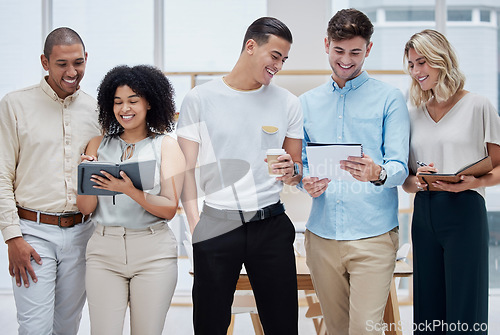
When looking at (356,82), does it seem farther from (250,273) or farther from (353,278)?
(250,273)

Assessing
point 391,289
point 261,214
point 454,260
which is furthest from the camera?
point 391,289

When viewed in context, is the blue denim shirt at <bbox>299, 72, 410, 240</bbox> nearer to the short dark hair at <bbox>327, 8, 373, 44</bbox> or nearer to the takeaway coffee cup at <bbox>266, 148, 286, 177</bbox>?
the short dark hair at <bbox>327, 8, 373, 44</bbox>

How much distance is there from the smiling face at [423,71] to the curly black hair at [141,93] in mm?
1143

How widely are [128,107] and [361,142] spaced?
103 cm

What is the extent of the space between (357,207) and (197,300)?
788 millimetres

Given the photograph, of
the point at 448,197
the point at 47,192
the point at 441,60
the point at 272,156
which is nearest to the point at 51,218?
the point at 47,192

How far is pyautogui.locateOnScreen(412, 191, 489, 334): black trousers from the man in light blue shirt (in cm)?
16

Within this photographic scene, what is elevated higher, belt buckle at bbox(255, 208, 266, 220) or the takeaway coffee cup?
the takeaway coffee cup

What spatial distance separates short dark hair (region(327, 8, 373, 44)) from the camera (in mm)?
2035

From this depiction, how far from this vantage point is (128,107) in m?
2.02

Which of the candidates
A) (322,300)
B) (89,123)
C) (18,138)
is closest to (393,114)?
(322,300)

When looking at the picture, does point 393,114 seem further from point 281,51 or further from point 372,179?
point 281,51

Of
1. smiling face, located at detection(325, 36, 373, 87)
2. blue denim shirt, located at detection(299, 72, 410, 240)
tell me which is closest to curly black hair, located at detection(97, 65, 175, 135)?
blue denim shirt, located at detection(299, 72, 410, 240)

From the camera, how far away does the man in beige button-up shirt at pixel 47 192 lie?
2.08 m
